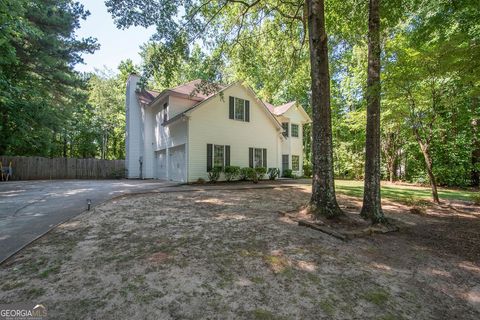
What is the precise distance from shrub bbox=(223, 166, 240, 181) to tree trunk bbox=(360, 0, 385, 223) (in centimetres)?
964

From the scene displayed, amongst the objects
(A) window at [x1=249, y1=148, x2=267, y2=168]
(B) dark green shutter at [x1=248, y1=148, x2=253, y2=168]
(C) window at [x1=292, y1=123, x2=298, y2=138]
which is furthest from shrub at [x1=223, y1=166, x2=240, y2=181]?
(C) window at [x1=292, y1=123, x2=298, y2=138]

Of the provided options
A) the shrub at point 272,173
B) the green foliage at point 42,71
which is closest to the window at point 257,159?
the shrub at point 272,173

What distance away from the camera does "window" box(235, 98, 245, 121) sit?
52.3ft

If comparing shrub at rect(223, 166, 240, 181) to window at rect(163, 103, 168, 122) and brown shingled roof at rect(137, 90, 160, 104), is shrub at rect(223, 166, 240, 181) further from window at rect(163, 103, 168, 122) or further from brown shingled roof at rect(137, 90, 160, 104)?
brown shingled roof at rect(137, 90, 160, 104)

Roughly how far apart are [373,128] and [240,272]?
4.65 metres

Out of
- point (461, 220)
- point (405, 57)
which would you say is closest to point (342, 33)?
point (405, 57)

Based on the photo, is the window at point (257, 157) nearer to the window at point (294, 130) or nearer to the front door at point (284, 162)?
the front door at point (284, 162)

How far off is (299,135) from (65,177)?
786 inches

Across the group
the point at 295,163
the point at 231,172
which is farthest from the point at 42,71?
the point at 295,163

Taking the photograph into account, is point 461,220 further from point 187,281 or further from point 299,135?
point 299,135

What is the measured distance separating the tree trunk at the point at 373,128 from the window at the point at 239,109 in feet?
35.0

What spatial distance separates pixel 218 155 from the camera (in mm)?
14977

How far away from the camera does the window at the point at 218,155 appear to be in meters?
14.8

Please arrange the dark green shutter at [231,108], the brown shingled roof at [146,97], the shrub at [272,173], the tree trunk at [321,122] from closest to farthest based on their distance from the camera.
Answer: the tree trunk at [321,122], the dark green shutter at [231,108], the shrub at [272,173], the brown shingled roof at [146,97]
